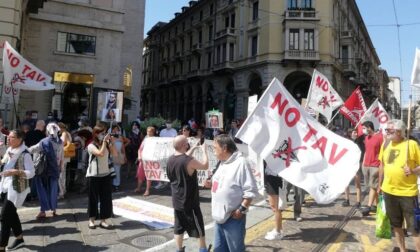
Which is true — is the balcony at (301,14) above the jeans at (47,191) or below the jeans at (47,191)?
above

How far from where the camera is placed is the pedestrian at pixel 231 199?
12.6ft

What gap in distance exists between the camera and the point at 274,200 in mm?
5812

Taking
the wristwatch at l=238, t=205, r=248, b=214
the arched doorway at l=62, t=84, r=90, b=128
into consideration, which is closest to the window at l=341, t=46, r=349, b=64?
the arched doorway at l=62, t=84, r=90, b=128

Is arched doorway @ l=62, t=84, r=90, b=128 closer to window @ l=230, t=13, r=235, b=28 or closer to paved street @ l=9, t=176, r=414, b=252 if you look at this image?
paved street @ l=9, t=176, r=414, b=252

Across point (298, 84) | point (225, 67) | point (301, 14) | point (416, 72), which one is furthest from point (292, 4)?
point (416, 72)

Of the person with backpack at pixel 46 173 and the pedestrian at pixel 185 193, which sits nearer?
the pedestrian at pixel 185 193

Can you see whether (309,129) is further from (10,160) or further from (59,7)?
(59,7)

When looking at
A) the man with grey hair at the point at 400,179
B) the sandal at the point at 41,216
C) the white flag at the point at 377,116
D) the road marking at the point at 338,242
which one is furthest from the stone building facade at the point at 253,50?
the man with grey hair at the point at 400,179

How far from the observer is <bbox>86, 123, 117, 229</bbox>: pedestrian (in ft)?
19.9

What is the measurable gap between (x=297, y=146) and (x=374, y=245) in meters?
A: 2.16

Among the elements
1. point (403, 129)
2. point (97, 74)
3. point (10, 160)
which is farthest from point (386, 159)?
point (97, 74)

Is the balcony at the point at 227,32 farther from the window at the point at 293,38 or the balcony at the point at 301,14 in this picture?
the window at the point at 293,38

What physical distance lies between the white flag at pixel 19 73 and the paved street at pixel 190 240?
3.38 m

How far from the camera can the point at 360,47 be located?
52.6 metres
